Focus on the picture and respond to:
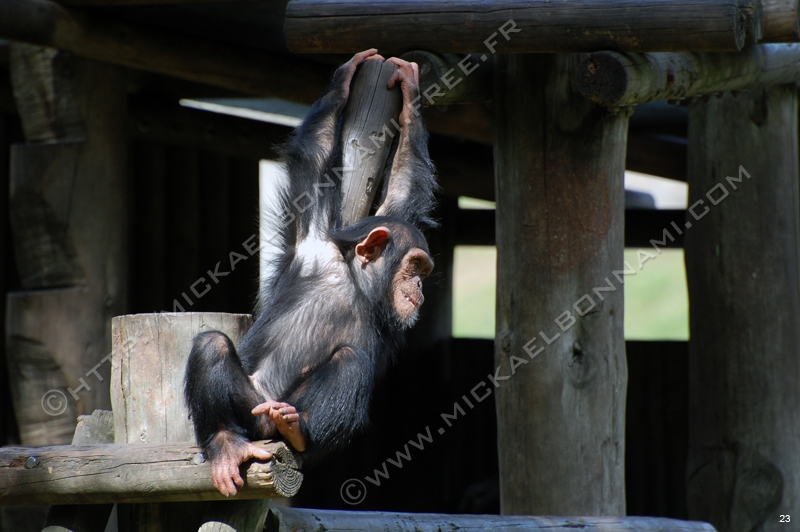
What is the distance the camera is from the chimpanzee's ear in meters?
3.71

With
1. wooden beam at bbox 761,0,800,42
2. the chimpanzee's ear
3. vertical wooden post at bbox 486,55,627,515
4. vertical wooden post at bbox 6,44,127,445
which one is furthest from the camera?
vertical wooden post at bbox 6,44,127,445

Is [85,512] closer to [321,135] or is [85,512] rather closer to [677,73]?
[321,135]

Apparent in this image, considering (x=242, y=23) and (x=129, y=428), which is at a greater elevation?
(x=242, y=23)

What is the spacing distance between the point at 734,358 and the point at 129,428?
136 inches

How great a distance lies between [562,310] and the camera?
4.34 meters

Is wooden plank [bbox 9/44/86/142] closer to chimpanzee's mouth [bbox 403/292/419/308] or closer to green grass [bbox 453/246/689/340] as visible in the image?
chimpanzee's mouth [bbox 403/292/419/308]

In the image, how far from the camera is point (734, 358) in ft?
18.3

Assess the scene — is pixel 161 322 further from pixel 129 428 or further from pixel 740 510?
pixel 740 510

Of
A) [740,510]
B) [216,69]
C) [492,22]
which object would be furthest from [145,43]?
[740,510]

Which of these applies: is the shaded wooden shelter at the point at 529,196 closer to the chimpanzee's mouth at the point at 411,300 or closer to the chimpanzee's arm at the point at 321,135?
the chimpanzee's arm at the point at 321,135

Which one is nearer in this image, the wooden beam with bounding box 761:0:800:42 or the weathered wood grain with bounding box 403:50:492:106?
the wooden beam with bounding box 761:0:800:42

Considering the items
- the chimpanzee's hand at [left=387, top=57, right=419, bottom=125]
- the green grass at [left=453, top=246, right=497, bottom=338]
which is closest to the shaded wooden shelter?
the chimpanzee's hand at [left=387, top=57, right=419, bottom=125]

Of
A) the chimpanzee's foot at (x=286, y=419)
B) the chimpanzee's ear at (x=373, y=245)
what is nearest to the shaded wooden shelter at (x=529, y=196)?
the chimpanzee's foot at (x=286, y=419)

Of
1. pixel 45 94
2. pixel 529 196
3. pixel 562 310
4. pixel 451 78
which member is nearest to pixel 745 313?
pixel 562 310
